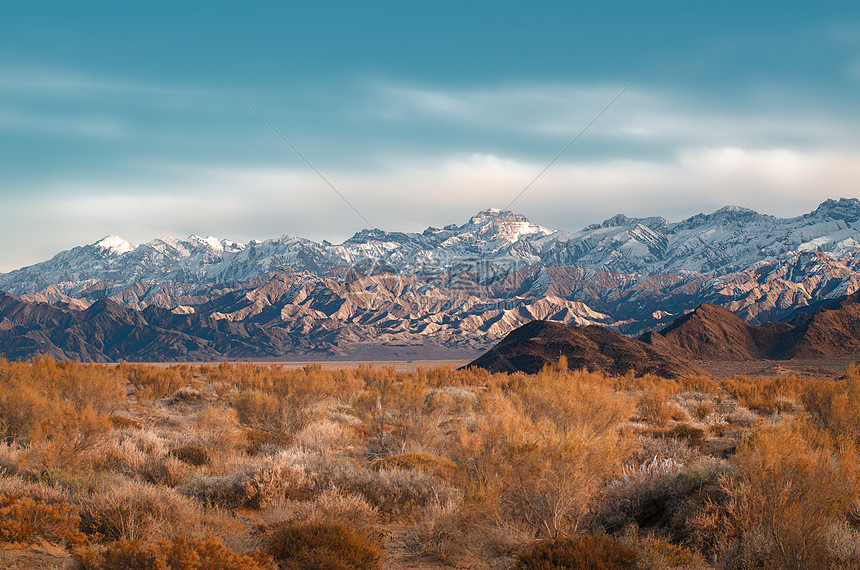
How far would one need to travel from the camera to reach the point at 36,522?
9.98 metres

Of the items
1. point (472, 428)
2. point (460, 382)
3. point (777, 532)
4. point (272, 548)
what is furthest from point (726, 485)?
point (460, 382)

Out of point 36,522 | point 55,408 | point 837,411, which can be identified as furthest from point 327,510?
point 837,411

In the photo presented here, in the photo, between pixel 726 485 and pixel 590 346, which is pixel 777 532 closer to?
pixel 726 485

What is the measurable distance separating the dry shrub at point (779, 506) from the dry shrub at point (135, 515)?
880 cm

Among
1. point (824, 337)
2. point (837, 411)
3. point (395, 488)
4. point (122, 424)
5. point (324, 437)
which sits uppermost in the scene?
point (122, 424)

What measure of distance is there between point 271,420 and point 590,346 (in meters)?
54.9

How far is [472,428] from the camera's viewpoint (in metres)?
23.1

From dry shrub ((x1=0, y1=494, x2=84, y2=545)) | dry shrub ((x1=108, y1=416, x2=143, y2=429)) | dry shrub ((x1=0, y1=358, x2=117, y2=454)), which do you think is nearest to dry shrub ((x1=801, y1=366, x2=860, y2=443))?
dry shrub ((x1=0, y1=494, x2=84, y2=545))

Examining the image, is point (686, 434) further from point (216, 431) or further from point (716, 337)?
point (716, 337)

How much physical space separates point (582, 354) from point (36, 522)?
64.3 metres

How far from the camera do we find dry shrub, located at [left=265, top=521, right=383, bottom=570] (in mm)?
8797

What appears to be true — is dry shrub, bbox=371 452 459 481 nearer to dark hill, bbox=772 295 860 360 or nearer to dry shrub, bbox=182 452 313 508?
dry shrub, bbox=182 452 313 508

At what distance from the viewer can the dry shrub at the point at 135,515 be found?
33.2 ft

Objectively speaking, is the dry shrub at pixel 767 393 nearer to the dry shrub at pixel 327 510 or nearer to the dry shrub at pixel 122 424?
the dry shrub at pixel 327 510
